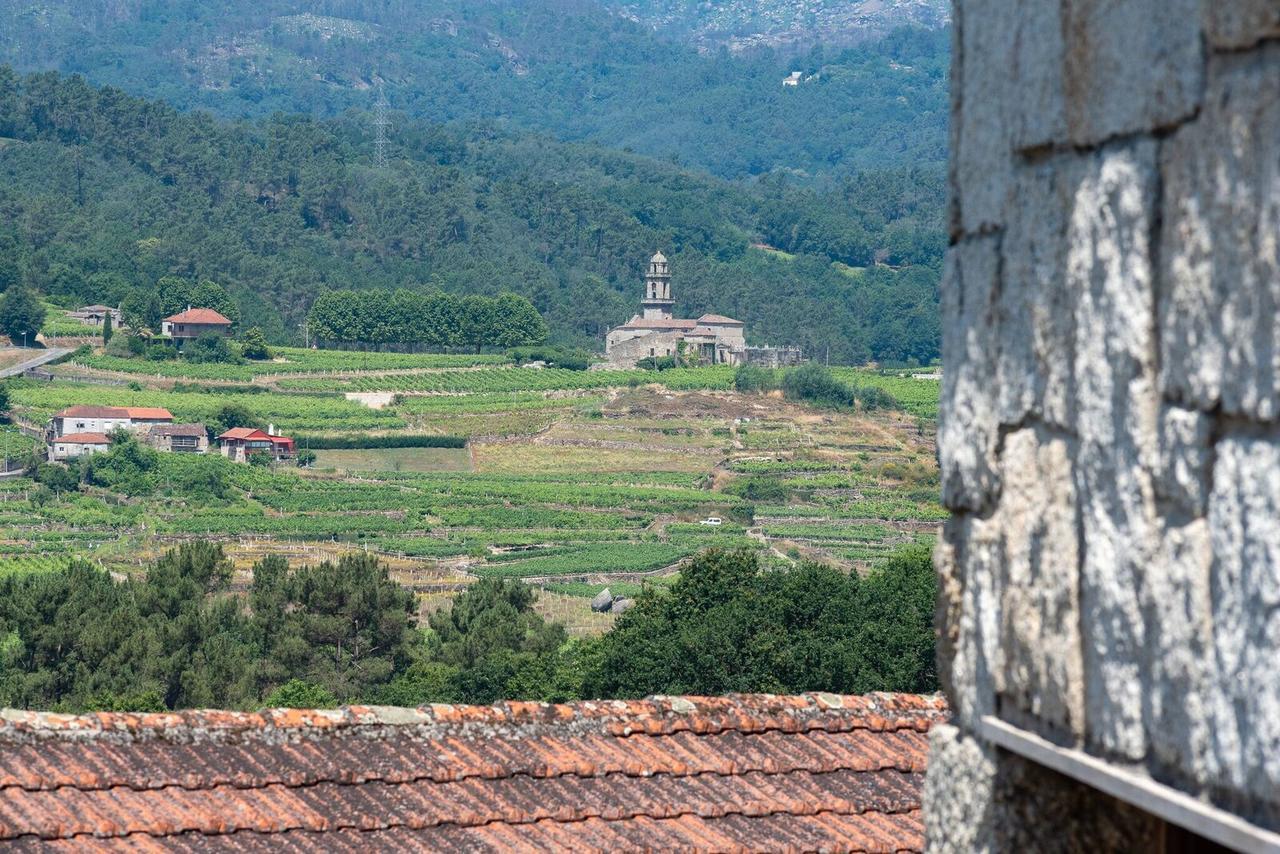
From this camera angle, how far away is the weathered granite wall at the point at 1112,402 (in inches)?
61.4

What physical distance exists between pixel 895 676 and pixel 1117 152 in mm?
20168

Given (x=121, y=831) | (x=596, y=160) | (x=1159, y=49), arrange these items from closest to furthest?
(x=1159, y=49) < (x=121, y=831) < (x=596, y=160)

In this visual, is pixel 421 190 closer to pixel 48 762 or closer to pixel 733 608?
pixel 733 608

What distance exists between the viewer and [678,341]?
89.3 metres

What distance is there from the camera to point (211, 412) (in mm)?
69500

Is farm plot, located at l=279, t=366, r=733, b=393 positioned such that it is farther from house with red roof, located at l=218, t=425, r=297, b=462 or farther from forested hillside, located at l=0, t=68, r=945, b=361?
forested hillside, located at l=0, t=68, r=945, b=361

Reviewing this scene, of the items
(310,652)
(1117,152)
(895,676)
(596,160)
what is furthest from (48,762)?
(596,160)

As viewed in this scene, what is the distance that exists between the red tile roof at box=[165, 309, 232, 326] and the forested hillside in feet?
14.3

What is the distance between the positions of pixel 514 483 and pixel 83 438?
13.6 metres

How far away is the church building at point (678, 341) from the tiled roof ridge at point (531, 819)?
82.3 metres

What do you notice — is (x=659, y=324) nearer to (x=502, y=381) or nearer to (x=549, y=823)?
(x=502, y=381)

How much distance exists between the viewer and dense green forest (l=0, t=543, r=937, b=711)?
2319cm

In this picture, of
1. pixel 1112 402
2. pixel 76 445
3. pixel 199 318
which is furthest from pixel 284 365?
pixel 1112 402

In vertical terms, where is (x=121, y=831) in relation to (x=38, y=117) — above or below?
below
